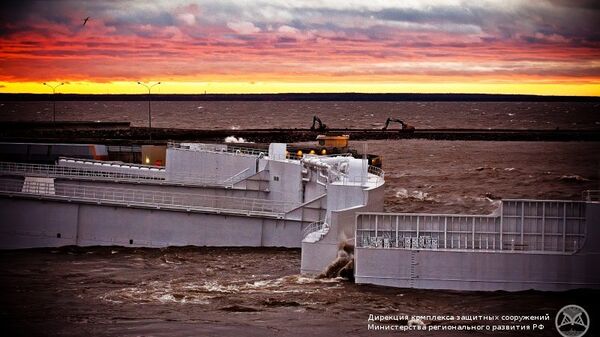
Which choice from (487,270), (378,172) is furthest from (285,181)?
(487,270)

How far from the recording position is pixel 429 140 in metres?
156

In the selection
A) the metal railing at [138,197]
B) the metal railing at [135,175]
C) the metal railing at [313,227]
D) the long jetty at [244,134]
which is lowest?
the metal railing at [313,227]

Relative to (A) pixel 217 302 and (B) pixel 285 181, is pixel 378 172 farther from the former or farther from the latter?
(A) pixel 217 302

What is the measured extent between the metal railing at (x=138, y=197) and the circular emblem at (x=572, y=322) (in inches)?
810

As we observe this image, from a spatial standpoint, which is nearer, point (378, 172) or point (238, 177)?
point (238, 177)

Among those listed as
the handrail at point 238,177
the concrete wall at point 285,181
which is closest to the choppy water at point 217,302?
the concrete wall at point 285,181

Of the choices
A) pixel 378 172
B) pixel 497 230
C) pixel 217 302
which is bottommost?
pixel 217 302

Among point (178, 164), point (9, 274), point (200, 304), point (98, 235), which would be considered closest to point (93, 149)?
point (178, 164)

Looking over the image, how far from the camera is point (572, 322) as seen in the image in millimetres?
33469

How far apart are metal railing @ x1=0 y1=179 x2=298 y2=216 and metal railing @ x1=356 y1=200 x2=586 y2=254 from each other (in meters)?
14.1

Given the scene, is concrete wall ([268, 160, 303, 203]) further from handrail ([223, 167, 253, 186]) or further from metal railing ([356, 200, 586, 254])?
metal railing ([356, 200, 586, 254])

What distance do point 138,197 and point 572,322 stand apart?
27.5m

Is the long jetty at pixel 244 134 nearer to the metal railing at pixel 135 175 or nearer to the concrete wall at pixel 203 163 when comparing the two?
the metal railing at pixel 135 175

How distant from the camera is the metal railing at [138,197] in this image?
5241 centimetres
